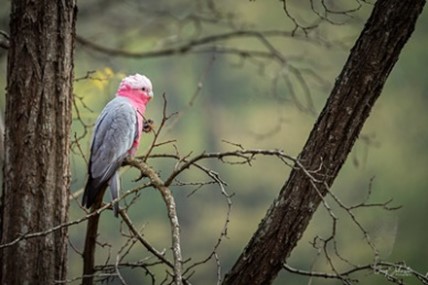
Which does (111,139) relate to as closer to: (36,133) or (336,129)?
(36,133)

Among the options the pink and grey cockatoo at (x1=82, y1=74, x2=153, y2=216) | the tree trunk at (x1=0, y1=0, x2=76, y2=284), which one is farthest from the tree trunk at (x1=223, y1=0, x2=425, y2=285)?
the tree trunk at (x1=0, y1=0, x2=76, y2=284)

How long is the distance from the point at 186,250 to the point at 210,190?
0.80m

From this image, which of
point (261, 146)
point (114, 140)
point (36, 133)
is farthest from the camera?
point (261, 146)

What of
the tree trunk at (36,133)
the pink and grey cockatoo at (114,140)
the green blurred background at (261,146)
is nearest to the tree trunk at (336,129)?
the pink and grey cockatoo at (114,140)

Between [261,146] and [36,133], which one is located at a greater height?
[261,146]

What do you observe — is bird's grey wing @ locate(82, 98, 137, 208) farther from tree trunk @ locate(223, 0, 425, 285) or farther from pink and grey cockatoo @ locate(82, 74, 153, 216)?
tree trunk @ locate(223, 0, 425, 285)

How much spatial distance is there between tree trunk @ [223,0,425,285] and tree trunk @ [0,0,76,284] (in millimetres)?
590

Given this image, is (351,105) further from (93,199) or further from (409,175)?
(409,175)

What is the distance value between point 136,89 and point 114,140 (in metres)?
0.18

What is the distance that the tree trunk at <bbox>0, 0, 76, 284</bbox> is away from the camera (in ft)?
7.11

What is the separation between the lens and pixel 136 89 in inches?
95.5

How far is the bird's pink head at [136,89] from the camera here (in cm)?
242

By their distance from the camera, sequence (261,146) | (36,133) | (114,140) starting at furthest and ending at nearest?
(261,146) → (114,140) → (36,133)

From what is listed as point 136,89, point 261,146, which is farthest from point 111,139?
point 261,146
